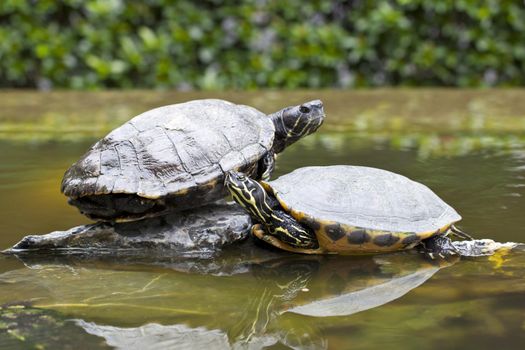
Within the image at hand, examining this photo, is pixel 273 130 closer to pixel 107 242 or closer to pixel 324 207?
pixel 324 207

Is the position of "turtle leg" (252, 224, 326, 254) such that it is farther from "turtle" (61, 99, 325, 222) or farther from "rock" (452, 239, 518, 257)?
"rock" (452, 239, 518, 257)

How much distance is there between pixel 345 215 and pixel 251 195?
33 centimetres

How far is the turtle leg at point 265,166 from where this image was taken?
2.88 m

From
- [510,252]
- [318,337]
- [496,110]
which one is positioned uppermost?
[318,337]

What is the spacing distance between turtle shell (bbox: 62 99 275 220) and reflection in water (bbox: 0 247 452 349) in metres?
0.26

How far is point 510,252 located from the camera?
246cm

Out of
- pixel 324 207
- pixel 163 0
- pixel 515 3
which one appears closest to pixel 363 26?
pixel 515 3

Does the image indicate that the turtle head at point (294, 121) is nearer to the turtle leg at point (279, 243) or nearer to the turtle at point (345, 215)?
the turtle at point (345, 215)

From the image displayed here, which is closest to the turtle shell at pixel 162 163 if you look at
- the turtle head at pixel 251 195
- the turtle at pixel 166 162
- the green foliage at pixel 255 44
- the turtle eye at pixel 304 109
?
the turtle at pixel 166 162

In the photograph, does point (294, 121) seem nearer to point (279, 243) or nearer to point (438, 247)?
point (279, 243)

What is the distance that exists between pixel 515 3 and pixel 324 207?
18.0ft

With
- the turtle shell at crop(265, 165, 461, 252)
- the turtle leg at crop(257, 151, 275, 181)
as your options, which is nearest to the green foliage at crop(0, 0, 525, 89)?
the turtle leg at crop(257, 151, 275, 181)

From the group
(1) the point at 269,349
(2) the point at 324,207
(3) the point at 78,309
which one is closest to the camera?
(1) the point at 269,349

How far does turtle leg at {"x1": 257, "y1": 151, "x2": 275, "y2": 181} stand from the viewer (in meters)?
2.88
